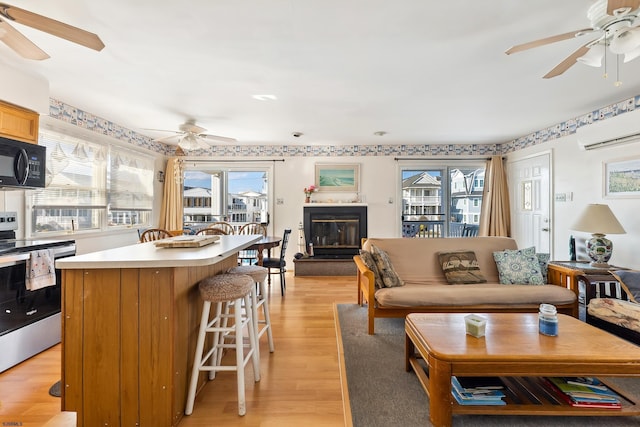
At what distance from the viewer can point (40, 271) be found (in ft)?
7.67

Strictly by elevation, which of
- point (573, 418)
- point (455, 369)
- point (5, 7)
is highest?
point (5, 7)

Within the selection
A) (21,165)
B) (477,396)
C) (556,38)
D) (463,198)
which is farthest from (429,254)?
(21,165)

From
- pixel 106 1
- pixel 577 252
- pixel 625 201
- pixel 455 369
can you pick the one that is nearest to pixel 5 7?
pixel 106 1

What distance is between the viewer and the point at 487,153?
5.72 m

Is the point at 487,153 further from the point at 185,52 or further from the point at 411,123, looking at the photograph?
the point at 185,52

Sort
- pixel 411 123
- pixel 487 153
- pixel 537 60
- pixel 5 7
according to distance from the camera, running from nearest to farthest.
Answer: pixel 5 7 < pixel 537 60 < pixel 411 123 < pixel 487 153

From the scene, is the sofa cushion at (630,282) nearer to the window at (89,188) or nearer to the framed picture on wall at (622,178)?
the framed picture on wall at (622,178)

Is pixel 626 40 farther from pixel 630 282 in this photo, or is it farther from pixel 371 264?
pixel 371 264

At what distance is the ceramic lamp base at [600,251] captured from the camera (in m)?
A: 3.16

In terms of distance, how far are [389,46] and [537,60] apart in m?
1.33

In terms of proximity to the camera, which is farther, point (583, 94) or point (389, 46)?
point (583, 94)

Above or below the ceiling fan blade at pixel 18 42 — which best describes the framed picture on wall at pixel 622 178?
below

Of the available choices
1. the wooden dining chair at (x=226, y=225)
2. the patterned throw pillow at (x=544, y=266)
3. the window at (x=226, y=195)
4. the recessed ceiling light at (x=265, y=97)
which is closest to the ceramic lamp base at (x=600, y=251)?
the patterned throw pillow at (x=544, y=266)

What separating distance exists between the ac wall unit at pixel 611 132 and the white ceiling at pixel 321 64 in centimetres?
23
